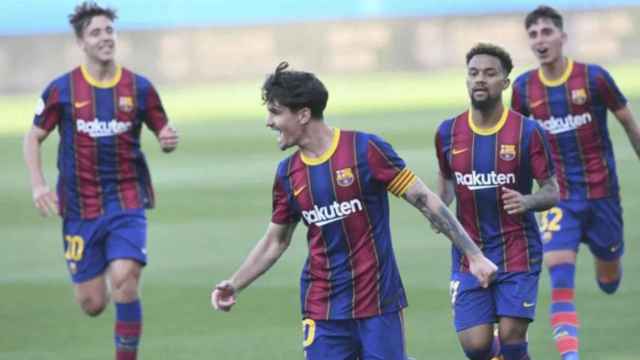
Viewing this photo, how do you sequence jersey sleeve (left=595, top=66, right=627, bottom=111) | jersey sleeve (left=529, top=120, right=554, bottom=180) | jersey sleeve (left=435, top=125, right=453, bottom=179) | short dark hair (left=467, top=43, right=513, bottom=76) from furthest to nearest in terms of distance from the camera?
jersey sleeve (left=595, top=66, right=627, bottom=111)
jersey sleeve (left=435, top=125, right=453, bottom=179)
short dark hair (left=467, top=43, right=513, bottom=76)
jersey sleeve (left=529, top=120, right=554, bottom=180)

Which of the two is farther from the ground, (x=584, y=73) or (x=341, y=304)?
(x=584, y=73)

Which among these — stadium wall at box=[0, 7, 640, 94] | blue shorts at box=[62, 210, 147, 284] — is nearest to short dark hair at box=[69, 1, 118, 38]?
blue shorts at box=[62, 210, 147, 284]

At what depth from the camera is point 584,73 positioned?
34.1 feet

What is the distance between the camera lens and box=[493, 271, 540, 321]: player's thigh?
862 centimetres

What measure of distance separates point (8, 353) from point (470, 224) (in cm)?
367

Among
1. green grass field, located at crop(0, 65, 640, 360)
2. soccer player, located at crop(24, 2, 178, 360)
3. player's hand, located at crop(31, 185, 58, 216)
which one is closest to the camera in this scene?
player's hand, located at crop(31, 185, 58, 216)

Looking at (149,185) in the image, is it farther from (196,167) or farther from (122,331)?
(196,167)

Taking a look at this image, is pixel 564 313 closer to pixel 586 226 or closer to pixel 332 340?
pixel 586 226

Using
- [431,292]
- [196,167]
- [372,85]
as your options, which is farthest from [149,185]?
[372,85]

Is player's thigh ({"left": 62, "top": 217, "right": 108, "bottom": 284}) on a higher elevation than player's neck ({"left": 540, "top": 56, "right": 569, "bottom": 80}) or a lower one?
lower

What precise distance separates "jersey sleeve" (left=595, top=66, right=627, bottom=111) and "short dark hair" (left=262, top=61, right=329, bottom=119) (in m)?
3.28

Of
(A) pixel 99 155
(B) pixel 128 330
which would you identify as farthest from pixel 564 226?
(A) pixel 99 155

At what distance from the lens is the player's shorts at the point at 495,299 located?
8.63m

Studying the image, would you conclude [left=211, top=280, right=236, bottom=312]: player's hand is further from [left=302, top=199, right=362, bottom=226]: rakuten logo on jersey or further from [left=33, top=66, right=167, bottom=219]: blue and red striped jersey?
[left=33, top=66, right=167, bottom=219]: blue and red striped jersey
